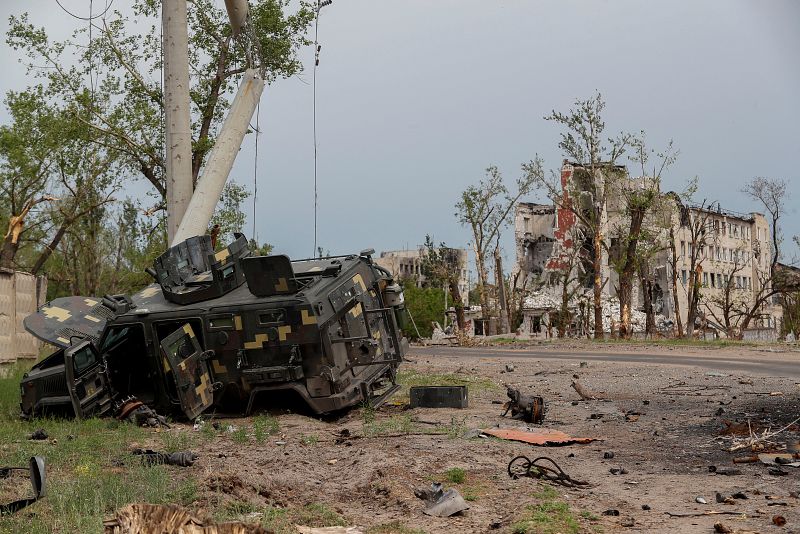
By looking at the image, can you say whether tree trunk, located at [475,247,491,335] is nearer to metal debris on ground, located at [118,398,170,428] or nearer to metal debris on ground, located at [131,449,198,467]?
metal debris on ground, located at [118,398,170,428]

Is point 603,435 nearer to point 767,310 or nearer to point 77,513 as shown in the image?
point 77,513

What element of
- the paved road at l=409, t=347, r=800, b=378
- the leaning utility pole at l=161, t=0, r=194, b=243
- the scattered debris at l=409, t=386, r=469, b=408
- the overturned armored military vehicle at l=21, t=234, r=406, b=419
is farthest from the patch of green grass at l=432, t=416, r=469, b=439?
the paved road at l=409, t=347, r=800, b=378

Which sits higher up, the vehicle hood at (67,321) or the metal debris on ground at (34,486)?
the vehicle hood at (67,321)

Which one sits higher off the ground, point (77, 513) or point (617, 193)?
point (617, 193)

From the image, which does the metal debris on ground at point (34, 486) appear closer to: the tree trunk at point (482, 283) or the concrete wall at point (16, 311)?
the concrete wall at point (16, 311)

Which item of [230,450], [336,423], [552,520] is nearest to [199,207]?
[336,423]

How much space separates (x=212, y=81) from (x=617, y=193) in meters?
21.6

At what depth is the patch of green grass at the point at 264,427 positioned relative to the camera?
1062 centimetres

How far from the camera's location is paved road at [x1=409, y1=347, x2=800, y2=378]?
2050 cm

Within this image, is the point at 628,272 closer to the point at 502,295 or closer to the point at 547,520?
the point at 502,295

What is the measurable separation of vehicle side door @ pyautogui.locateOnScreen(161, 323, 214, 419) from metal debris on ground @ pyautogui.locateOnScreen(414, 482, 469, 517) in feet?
18.2

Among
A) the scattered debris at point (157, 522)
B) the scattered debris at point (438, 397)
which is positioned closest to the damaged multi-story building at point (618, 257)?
the scattered debris at point (438, 397)

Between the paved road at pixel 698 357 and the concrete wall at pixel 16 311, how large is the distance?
513 inches

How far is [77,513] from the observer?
6551 mm
